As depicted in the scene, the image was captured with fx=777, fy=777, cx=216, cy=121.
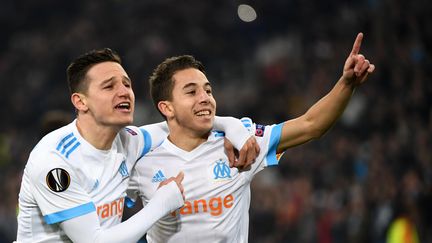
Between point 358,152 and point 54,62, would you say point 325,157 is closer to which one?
point 358,152

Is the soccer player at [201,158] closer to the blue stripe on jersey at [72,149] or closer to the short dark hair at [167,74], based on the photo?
the short dark hair at [167,74]

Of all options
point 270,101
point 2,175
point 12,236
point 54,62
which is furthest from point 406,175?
point 54,62

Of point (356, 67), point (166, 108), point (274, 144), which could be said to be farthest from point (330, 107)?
point (166, 108)

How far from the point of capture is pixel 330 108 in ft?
13.0

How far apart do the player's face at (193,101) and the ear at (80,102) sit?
20.7 inches

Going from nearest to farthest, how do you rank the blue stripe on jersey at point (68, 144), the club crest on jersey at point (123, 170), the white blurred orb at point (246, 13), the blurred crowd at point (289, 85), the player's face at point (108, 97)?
the blue stripe on jersey at point (68, 144), the player's face at point (108, 97), the club crest on jersey at point (123, 170), the blurred crowd at point (289, 85), the white blurred orb at point (246, 13)

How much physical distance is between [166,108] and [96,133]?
52cm

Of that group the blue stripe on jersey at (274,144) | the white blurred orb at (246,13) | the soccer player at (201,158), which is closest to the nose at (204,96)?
the soccer player at (201,158)

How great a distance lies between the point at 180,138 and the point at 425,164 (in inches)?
170

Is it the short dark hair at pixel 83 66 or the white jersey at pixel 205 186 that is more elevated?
the short dark hair at pixel 83 66

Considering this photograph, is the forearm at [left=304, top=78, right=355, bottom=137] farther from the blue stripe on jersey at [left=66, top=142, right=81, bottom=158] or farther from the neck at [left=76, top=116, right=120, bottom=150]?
the blue stripe on jersey at [left=66, top=142, right=81, bottom=158]

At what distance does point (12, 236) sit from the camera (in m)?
9.73

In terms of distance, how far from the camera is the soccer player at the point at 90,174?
143 inches

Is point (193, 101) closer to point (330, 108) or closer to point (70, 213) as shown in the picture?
point (330, 108)
